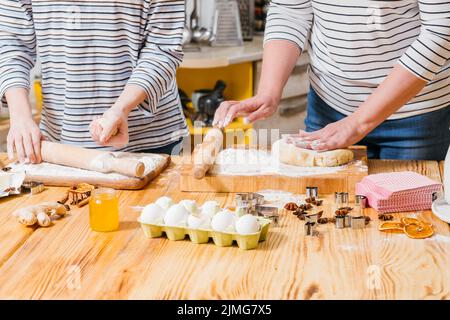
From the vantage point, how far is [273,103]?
6.57 feet

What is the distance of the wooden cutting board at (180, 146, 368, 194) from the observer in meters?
1.77

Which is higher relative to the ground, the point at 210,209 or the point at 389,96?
the point at 389,96

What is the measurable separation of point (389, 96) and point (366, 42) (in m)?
0.20

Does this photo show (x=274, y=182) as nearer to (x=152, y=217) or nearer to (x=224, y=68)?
(x=152, y=217)

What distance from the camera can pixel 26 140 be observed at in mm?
1932

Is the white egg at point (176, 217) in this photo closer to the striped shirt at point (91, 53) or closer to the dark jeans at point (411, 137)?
the striped shirt at point (91, 53)

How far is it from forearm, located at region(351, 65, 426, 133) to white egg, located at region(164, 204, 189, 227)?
58 cm

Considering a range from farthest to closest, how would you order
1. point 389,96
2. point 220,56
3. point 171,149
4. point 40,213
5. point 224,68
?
point 224,68
point 220,56
point 171,149
point 389,96
point 40,213

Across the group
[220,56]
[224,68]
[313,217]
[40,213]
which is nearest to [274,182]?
[313,217]

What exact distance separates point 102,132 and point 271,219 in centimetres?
51

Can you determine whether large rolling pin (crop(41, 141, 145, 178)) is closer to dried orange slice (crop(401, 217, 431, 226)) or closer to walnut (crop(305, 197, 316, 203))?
walnut (crop(305, 197, 316, 203))

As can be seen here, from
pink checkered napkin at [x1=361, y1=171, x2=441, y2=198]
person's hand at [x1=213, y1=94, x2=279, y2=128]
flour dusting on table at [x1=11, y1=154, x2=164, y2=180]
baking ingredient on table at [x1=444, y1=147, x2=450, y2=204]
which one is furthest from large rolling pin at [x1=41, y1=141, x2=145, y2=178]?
baking ingredient on table at [x1=444, y1=147, x2=450, y2=204]
